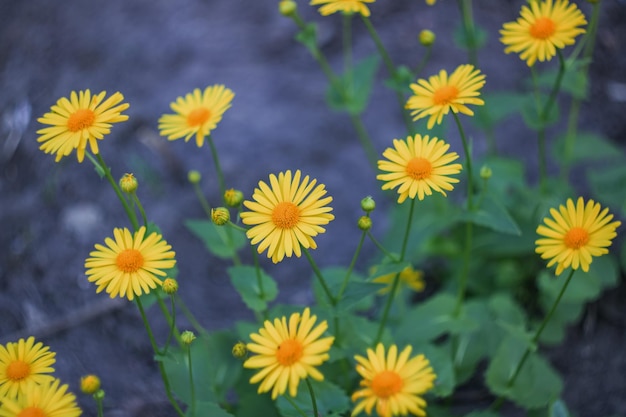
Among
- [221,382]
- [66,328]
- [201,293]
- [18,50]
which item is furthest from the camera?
[18,50]

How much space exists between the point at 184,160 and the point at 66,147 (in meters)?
2.20

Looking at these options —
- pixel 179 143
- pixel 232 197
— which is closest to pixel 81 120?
pixel 232 197

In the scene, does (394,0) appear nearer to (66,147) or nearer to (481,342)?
(481,342)

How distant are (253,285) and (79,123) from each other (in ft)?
3.18

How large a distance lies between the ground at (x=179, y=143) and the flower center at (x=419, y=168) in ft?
5.77

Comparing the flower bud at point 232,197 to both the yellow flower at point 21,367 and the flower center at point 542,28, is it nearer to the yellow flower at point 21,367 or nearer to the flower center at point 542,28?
the yellow flower at point 21,367

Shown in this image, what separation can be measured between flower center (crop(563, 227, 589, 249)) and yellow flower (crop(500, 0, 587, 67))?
0.78m

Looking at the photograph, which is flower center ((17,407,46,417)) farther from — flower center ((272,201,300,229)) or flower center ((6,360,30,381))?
flower center ((272,201,300,229))

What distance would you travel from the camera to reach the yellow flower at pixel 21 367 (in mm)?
2363

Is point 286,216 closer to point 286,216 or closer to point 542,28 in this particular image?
point 286,216

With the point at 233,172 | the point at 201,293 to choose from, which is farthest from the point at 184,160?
the point at 201,293

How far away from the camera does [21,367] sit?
2393 millimetres

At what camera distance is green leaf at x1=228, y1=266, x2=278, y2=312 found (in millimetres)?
2826

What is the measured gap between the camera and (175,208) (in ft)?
14.7
